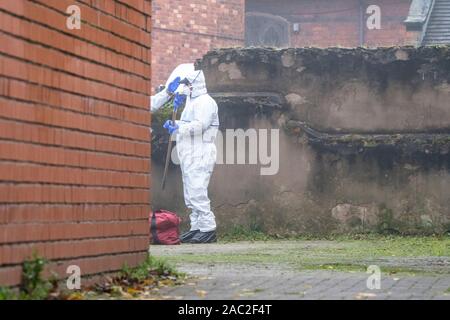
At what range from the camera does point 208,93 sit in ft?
63.3

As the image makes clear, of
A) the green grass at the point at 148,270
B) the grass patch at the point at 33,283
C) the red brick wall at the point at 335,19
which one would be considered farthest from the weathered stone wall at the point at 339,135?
the red brick wall at the point at 335,19

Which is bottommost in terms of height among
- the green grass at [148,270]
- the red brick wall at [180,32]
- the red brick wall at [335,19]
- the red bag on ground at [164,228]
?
the green grass at [148,270]

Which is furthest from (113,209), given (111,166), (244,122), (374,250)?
(244,122)

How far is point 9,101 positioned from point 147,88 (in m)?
2.79

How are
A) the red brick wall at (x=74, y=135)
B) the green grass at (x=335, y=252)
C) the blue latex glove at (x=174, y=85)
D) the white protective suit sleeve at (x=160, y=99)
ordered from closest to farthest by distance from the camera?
the red brick wall at (x=74, y=135) → the green grass at (x=335, y=252) → the blue latex glove at (x=174, y=85) → the white protective suit sleeve at (x=160, y=99)

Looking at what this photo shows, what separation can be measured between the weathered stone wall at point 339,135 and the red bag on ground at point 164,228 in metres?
2.07

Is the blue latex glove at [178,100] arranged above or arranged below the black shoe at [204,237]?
above

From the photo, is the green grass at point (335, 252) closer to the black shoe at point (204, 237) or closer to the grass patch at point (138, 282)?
the black shoe at point (204, 237)

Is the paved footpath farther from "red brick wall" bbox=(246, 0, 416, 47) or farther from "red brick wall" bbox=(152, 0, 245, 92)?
"red brick wall" bbox=(246, 0, 416, 47)

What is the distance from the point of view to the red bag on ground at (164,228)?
664 inches

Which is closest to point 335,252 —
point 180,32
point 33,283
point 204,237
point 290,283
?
point 204,237

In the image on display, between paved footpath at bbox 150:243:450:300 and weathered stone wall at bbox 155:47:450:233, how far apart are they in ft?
19.7

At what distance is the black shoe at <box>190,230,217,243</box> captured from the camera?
17.6 meters

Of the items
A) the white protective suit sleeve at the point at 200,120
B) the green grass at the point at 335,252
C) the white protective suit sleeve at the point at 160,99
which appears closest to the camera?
the green grass at the point at 335,252
